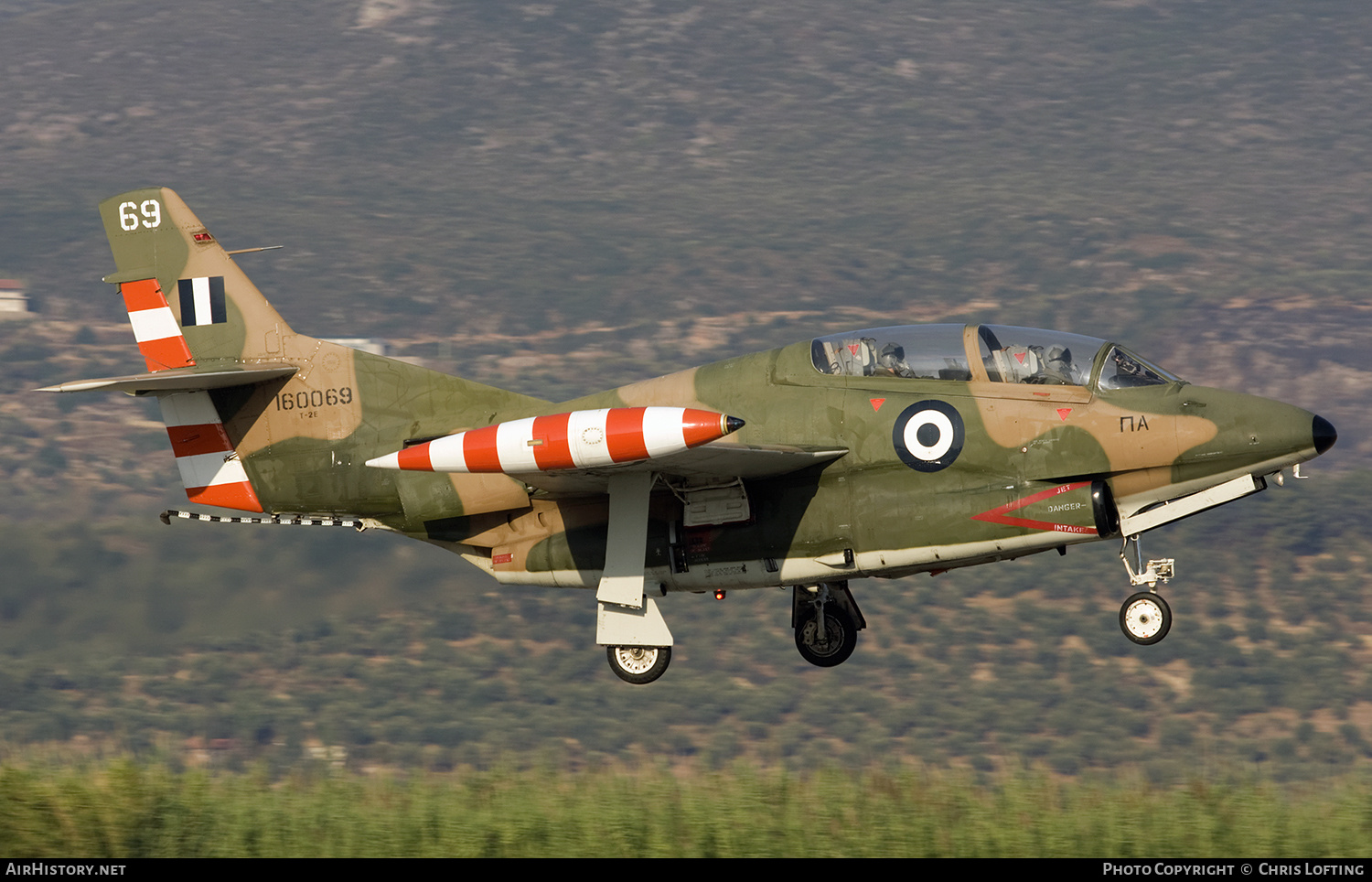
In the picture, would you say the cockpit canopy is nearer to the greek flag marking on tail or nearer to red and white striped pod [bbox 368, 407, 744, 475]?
red and white striped pod [bbox 368, 407, 744, 475]

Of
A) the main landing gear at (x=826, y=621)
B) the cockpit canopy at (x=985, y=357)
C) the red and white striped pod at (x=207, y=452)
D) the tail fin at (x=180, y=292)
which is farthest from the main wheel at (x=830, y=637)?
the tail fin at (x=180, y=292)

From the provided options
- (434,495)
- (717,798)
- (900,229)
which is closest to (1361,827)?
(717,798)

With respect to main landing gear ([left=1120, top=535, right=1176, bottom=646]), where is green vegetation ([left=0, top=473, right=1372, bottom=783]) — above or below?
above

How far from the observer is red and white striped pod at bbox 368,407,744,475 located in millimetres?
13172

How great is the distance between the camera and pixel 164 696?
2218 inches

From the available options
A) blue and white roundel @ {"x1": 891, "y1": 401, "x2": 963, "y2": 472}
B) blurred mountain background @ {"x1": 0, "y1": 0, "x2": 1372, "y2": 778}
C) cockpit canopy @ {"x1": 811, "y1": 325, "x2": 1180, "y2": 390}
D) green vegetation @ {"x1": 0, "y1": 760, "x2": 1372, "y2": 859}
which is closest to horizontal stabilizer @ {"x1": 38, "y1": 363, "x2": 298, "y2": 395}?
blurred mountain background @ {"x1": 0, "y1": 0, "x2": 1372, "y2": 778}

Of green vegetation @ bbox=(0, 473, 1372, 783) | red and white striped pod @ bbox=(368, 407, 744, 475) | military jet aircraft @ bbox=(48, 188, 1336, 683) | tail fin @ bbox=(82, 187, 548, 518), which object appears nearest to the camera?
red and white striped pod @ bbox=(368, 407, 744, 475)

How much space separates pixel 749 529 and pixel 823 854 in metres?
3.78

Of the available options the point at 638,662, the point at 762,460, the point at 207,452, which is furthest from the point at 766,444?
the point at 207,452

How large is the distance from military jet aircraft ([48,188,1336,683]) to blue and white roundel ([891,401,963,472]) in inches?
0.8

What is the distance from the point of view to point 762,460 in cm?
1475

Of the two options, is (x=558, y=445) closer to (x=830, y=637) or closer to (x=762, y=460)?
(x=762, y=460)

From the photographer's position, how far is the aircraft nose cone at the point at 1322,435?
1427 cm

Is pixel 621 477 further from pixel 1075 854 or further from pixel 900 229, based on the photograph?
pixel 900 229
